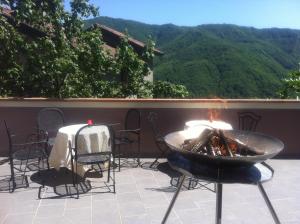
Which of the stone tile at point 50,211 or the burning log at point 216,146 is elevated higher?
the burning log at point 216,146

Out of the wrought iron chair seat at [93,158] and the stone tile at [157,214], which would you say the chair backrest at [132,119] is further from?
the stone tile at [157,214]

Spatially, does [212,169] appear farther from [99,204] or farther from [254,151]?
[99,204]

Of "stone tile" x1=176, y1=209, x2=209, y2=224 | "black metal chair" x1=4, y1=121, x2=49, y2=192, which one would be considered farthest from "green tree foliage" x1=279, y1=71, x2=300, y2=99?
"black metal chair" x1=4, y1=121, x2=49, y2=192

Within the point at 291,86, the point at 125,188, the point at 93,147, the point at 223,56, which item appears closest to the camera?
the point at 125,188

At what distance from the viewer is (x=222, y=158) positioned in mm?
2604

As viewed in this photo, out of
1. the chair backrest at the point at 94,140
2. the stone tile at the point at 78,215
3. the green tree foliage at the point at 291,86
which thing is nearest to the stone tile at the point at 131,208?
the stone tile at the point at 78,215

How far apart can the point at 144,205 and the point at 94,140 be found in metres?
1.28

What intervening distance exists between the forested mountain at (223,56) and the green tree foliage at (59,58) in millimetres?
14394

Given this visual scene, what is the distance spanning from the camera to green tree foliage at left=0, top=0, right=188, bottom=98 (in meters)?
7.12

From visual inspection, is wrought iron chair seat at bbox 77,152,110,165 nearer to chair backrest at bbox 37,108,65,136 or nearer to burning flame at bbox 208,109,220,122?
chair backrest at bbox 37,108,65,136

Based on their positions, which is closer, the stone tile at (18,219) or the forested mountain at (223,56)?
the stone tile at (18,219)

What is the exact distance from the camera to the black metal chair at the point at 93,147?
4.45 metres

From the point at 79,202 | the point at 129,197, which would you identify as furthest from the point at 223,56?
the point at 79,202

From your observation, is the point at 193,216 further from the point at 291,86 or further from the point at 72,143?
the point at 291,86
